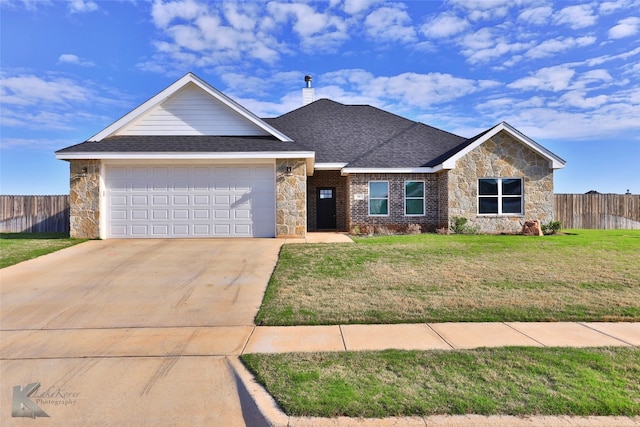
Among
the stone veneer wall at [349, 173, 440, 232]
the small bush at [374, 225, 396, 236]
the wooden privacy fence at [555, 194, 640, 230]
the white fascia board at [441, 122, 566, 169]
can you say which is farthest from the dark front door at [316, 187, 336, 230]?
the wooden privacy fence at [555, 194, 640, 230]

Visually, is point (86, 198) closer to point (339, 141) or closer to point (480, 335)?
point (339, 141)

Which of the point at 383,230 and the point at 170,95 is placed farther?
the point at 383,230

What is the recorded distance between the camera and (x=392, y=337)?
5199 mm

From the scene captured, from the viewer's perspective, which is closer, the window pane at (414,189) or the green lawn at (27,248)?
the green lawn at (27,248)

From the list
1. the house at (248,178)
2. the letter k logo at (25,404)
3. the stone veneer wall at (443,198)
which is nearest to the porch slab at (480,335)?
the letter k logo at (25,404)

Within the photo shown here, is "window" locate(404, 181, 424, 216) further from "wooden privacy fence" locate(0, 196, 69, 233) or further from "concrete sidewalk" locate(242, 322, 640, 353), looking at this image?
"wooden privacy fence" locate(0, 196, 69, 233)

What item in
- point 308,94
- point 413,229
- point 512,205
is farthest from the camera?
point 308,94

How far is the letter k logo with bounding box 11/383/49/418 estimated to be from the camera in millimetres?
3566

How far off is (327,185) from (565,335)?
15.7 m

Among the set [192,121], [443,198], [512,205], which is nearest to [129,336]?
[192,121]

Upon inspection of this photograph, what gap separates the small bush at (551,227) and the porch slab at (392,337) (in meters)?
14.2

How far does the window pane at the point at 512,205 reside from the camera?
56.5 feet

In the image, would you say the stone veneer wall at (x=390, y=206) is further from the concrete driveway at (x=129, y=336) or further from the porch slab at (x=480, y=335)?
the porch slab at (x=480, y=335)

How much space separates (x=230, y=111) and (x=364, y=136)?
8.32 meters
